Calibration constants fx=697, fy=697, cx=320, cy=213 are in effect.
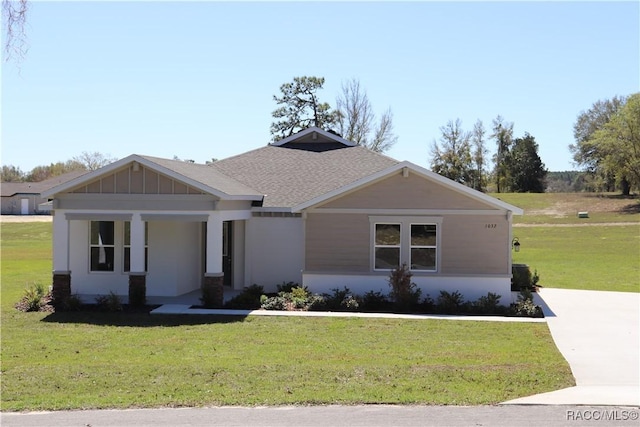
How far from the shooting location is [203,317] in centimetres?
1700

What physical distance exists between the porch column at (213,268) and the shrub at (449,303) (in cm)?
583

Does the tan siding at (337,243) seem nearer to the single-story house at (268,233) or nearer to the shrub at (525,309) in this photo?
the single-story house at (268,233)

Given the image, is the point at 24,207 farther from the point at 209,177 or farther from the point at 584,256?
the point at 209,177

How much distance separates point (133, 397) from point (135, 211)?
990cm

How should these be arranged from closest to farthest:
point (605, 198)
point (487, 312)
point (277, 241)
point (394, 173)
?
point (487, 312) < point (394, 173) < point (277, 241) < point (605, 198)

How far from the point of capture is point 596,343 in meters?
14.1

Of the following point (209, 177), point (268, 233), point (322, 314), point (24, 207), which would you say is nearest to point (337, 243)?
point (268, 233)

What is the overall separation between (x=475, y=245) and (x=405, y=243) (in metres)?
1.93

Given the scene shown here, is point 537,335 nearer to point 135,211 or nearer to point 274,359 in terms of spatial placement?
point 274,359

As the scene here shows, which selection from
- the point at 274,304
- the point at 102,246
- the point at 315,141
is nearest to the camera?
the point at 274,304

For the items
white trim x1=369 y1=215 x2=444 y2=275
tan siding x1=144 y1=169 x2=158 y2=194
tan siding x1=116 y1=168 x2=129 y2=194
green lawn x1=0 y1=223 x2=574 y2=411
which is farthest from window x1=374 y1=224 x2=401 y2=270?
tan siding x1=116 y1=168 x2=129 y2=194

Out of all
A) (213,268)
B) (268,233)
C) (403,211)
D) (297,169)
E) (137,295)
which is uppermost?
(297,169)

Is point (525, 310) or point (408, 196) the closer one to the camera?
point (525, 310)

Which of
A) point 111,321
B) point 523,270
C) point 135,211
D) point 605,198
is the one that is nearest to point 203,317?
point 111,321
